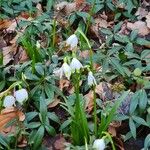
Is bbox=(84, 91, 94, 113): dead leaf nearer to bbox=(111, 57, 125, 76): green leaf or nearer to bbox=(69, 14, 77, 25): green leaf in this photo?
bbox=(111, 57, 125, 76): green leaf

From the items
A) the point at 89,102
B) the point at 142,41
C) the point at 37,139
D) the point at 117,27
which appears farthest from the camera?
the point at 117,27

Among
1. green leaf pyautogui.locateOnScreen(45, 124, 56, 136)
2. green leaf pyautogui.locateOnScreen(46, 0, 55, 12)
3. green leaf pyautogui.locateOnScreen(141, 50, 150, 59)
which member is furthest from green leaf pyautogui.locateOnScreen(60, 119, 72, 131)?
green leaf pyautogui.locateOnScreen(46, 0, 55, 12)

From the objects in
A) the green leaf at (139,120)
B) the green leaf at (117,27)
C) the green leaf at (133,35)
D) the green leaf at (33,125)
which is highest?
the green leaf at (117,27)

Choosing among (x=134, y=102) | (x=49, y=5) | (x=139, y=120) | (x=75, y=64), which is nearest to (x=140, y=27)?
(x=49, y=5)

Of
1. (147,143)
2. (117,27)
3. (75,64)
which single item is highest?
(75,64)

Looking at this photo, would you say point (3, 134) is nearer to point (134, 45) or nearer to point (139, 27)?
point (134, 45)

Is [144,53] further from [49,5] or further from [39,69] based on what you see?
[49,5]

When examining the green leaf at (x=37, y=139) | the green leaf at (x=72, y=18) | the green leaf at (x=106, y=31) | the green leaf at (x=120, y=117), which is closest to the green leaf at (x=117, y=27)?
the green leaf at (x=106, y=31)

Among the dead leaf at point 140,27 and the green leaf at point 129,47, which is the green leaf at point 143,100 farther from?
the dead leaf at point 140,27
